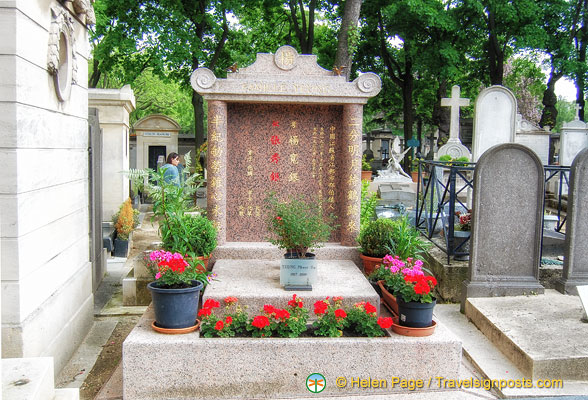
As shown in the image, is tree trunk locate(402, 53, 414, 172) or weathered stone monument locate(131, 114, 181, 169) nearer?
weathered stone monument locate(131, 114, 181, 169)

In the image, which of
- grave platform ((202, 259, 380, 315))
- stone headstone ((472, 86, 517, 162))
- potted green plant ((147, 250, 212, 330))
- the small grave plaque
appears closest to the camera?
potted green plant ((147, 250, 212, 330))

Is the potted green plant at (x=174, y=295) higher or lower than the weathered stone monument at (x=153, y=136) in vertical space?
lower

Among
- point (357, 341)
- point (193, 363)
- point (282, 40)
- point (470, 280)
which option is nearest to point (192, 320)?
point (193, 363)

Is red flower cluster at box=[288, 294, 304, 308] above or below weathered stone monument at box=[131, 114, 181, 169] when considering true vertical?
below

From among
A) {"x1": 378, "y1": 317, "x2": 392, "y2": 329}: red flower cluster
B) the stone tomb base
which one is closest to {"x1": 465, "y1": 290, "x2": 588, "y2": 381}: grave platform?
the stone tomb base

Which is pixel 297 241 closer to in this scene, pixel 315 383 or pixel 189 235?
pixel 189 235

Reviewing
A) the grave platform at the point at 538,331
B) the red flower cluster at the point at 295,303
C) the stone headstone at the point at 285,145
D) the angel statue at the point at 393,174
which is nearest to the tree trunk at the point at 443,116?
the angel statue at the point at 393,174

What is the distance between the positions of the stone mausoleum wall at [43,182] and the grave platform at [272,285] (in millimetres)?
1445

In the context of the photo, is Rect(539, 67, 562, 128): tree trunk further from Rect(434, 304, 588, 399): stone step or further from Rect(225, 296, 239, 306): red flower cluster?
Rect(225, 296, 239, 306): red flower cluster

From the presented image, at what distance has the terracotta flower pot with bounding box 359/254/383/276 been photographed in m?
6.24

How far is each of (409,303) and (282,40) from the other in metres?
20.9

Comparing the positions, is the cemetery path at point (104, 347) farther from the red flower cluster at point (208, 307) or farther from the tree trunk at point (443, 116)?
the tree trunk at point (443, 116)

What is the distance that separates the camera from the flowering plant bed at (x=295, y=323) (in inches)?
177

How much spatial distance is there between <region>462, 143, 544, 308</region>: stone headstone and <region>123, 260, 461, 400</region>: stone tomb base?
68.7 inches
